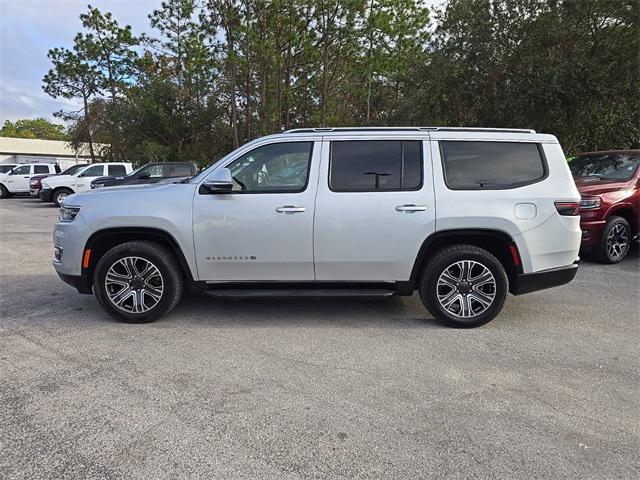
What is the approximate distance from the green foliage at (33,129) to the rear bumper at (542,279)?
10485 cm

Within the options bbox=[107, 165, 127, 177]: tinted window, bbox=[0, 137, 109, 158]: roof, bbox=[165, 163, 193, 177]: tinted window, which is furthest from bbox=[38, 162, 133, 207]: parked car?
bbox=[0, 137, 109, 158]: roof

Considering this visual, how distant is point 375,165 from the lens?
4.41 m

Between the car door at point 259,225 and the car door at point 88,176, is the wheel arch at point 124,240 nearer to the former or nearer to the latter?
the car door at point 259,225

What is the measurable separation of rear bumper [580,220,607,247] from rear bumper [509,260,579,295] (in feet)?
10.2

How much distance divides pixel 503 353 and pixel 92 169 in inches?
743

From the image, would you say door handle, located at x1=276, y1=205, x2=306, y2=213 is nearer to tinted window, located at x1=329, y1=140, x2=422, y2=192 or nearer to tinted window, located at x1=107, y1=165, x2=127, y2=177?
tinted window, located at x1=329, y1=140, x2=422, y2=192

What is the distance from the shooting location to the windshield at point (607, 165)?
24.8ft

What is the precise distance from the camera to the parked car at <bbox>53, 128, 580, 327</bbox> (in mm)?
4293

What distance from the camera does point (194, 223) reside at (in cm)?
432

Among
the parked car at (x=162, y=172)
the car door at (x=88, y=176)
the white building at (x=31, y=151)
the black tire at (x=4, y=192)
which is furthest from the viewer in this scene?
the white building at (x=31, y=151)

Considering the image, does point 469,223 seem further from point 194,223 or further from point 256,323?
point 194,223

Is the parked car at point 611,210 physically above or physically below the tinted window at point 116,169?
below

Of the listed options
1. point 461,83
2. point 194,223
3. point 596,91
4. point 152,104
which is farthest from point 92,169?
point 596,91

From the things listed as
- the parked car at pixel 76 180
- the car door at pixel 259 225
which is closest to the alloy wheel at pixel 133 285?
the car door at pixel 259 225
